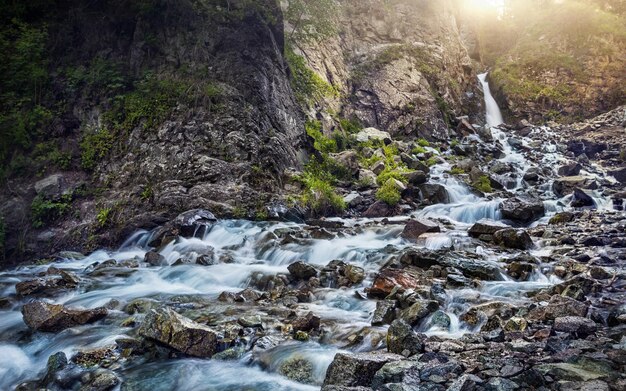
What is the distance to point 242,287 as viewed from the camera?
27.6 feet

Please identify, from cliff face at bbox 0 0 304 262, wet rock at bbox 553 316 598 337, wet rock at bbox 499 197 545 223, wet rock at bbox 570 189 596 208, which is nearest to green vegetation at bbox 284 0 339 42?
cliff face at bbox 0 0 304 262

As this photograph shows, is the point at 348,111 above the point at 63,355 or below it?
above

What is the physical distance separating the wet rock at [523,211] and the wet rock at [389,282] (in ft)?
22.1

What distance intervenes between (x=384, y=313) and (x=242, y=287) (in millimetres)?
3375

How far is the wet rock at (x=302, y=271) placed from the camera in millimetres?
8297

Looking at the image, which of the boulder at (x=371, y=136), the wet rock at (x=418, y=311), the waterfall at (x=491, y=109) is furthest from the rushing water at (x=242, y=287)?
the waterfall at (x=491, y=109)

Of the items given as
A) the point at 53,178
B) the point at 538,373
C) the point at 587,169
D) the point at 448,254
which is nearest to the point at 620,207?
the point at 587,169

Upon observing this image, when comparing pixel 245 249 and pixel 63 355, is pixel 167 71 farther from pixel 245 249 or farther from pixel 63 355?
pixel 63 355

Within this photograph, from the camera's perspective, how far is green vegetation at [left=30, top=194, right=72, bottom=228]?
1201 cm

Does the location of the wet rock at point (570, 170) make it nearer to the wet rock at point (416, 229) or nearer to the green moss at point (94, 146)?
the wet rock at point (416, 229)

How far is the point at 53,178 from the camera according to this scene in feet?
42.9

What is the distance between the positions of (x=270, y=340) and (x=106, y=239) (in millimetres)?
7966

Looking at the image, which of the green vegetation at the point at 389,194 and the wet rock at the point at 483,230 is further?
the green vegetation at the point at 389,194

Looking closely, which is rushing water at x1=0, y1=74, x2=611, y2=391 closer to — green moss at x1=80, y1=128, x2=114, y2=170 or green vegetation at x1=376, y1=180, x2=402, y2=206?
green vegetation at x1=376, y1=180, x2=402, y2=206
